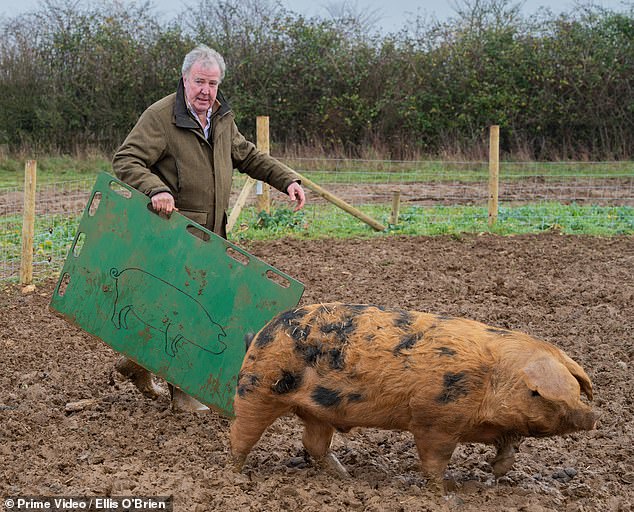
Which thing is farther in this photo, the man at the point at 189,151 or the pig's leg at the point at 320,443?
the man at the point at 189,151

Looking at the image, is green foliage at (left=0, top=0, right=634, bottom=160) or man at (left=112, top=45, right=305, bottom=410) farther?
green foliage at (left=0, top=0, right=634, bottom=160)

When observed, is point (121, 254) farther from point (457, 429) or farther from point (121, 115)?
point (121, 115)

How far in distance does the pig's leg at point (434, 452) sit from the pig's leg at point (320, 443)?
1.97 ft

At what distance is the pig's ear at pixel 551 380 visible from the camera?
3547 millimetres

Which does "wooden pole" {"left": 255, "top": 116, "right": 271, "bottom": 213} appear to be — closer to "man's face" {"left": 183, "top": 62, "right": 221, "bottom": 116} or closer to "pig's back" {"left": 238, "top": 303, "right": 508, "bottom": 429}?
"man's face" {"left": 183, "top": 62, "right": 221, "bottom": 116}

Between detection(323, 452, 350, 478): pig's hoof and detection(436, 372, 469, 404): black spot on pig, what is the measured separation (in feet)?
3.07

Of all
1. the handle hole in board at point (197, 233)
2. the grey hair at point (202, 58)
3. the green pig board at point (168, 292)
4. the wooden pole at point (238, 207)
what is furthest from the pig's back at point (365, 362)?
the wooden pole at point (238, 207)

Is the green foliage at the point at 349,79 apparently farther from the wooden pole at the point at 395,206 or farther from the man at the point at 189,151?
the man at the point at 189,151

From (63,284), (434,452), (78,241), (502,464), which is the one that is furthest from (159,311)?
(78,241)

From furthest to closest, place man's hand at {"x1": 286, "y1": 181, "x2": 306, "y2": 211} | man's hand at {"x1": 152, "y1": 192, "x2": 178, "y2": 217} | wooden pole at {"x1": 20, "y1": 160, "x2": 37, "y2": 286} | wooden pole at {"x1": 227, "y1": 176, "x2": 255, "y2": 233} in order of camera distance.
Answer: wooden pole at {"x1": 227, "y1": 176, "x2": 255, "y2": 233} → wooden pole at {"x1": 20, "y1": 160, "x2": 37, "y2": 286} → man's hand at {"x1": 286, "y1": 181, "x2": 306, "y2": 211} → man's hand at {"x1": 152, "y1": 192, "x2": 178, "y2": 217}

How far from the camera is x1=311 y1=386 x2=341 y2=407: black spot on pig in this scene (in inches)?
153

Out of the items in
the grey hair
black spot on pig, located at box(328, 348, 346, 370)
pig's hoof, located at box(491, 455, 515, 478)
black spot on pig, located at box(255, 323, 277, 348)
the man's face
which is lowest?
pig's hoof, located at box(491, 455, 515, 478)

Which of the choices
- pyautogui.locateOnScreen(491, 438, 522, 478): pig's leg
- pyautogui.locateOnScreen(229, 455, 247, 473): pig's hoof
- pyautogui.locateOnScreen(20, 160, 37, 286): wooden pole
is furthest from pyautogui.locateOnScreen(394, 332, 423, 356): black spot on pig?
pyautogui.locateOnScreen(20, 160, 37, 286): wooden pole

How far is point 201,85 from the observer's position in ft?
17.0
